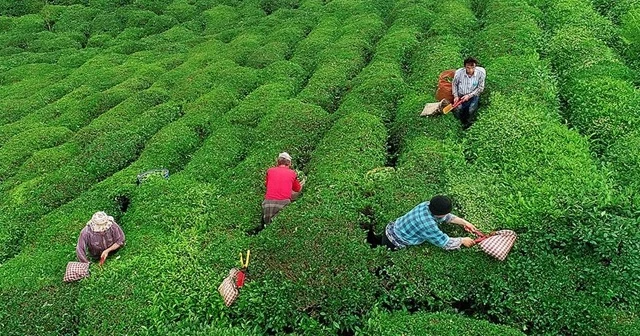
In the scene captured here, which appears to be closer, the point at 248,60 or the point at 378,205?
the point at 378,205

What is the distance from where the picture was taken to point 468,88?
18250mm

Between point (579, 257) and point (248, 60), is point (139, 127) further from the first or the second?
point (579, 257)

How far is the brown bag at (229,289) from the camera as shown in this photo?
12.9m

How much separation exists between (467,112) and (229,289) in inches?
414

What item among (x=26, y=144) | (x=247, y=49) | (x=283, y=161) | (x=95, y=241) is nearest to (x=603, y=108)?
(x=283, y=161)

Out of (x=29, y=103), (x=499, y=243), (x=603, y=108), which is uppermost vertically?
(x=499, y=243)

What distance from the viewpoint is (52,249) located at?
15.7 metres

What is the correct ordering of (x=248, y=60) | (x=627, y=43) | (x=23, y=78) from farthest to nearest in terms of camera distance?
(x=23, y=78), (x=248, y=60), (x=627, y=43)

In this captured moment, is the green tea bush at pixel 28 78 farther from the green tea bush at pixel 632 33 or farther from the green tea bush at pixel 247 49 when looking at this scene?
the green tea bush at pixel 632 33

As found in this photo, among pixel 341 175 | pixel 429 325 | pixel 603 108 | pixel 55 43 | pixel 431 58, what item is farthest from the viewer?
pixel 55 43

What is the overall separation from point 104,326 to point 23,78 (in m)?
23.7

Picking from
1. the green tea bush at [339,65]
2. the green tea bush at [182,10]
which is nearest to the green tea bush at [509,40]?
the green tea bush at [339,65]

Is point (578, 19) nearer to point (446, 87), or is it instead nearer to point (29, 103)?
point (446, 87)

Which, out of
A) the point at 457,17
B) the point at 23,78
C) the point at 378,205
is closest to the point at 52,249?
the point at 378,205
